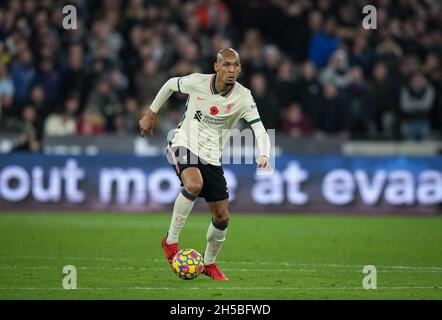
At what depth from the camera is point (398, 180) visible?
62.7 feet

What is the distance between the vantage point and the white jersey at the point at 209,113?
10.5m

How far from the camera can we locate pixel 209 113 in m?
10.5

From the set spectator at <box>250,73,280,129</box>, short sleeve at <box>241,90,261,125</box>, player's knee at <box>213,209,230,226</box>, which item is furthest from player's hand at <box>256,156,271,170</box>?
spectator at <box>250,73,280,129</box>

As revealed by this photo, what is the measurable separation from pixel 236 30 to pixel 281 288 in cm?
1351

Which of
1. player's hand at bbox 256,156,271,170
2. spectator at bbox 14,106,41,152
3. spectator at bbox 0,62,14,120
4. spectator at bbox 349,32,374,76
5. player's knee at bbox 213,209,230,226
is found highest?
spectator at bbox 349,32,374,76

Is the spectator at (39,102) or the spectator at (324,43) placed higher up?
the spectator at (324,43)

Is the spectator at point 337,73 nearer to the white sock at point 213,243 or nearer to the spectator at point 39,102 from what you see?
the spectator at point 39,102

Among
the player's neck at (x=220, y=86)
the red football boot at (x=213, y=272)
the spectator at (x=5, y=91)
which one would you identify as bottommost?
the red football boot at (x=213, y=272)

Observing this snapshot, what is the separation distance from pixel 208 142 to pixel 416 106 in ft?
36.6

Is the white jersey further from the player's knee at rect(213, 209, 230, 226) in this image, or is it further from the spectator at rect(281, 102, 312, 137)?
the spectator at rect(281, 102, 312, 137)

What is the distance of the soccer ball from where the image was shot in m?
9.96

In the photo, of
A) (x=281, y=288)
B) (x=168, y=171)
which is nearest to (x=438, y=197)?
(x=168, y=171)

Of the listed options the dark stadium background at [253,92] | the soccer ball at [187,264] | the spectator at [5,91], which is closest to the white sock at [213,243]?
the soccer ball at [187,264]
